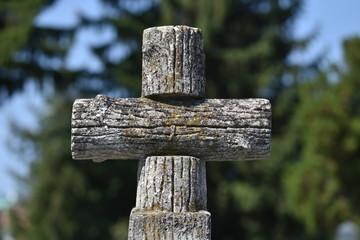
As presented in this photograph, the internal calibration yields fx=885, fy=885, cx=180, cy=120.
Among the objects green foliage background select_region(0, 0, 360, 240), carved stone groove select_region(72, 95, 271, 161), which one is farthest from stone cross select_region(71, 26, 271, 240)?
green foliage background select_region(0, 0, 360, 240)

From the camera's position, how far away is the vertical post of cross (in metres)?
4.13

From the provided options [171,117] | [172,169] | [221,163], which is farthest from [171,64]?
[221,163]

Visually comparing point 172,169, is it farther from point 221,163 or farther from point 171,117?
point 221,163

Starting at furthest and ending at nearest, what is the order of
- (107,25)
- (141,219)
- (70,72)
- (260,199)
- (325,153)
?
(107,25) → (260,199) → (70,72) → (325,153) → (141,219)

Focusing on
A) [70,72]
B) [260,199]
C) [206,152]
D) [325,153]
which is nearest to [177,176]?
[206,152]

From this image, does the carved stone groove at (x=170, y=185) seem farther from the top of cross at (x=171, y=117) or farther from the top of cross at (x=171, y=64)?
the top of cross at (x=171, y=64)

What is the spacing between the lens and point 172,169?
421 centimetres

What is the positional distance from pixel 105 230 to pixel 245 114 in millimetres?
18770

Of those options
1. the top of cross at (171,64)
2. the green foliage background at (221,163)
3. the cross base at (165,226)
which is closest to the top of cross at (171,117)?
the top of cross at (171,64)

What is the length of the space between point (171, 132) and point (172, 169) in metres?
0.18

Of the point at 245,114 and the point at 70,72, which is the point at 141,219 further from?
the point at 70,72

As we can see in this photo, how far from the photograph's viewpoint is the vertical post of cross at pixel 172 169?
4133mm

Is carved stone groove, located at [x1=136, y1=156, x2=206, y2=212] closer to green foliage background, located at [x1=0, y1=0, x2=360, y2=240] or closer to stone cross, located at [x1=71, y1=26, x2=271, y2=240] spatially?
stone cross, located at [x1=71, y1=26, x2=271, y2=240]

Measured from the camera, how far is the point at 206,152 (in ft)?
14.2
